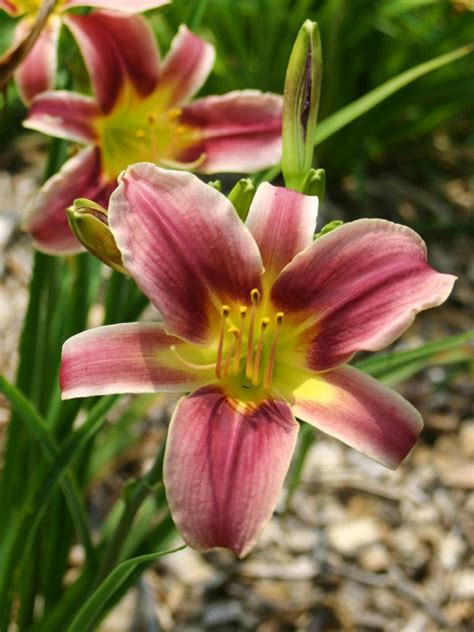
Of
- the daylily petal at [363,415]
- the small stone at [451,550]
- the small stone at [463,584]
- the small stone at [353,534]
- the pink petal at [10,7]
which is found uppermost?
the pink petal at [10,7]

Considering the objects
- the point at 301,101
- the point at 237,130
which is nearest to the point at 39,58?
the point at 237,130

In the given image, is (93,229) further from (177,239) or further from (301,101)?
(301,101)

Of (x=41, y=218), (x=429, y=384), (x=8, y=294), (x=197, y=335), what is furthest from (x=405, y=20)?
(x=197, y=335)

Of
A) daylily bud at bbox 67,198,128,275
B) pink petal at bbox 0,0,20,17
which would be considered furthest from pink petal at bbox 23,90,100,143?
daylily bud at bbox 67,198,128,275

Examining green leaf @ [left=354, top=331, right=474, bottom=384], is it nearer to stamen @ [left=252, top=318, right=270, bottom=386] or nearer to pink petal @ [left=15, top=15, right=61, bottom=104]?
stamen @ [left=252, top=318, right=270, bottom=386]

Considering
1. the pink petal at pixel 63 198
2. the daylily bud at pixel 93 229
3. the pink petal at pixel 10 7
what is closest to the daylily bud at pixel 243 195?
the daylily bud at pixel 93 229

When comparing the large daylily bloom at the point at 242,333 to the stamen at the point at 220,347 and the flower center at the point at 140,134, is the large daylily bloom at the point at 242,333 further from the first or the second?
the flower center at the point at 140,134

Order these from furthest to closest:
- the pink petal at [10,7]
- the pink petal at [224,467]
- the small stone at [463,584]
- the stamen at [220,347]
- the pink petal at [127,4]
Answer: the small stone at [463,584] < the pink petal at [10,7] < the pink petal at [127,4] < the stamen at [220,347] < the pink petal at [224,467]
